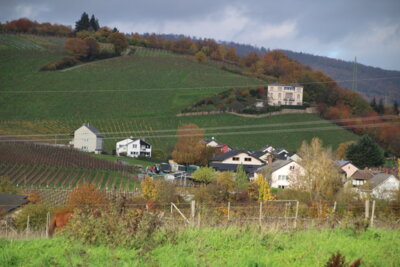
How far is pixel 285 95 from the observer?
327 feet

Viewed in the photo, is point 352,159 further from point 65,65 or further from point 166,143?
point 65,65

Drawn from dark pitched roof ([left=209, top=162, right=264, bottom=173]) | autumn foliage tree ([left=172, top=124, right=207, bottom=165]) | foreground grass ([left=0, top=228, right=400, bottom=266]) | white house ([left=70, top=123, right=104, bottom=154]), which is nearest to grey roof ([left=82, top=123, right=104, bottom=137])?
white house ([left=70, top=123, right=104, bottom=154])

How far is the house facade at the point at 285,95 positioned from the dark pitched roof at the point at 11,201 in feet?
237

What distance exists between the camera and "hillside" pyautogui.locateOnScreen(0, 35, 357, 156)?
73438mm

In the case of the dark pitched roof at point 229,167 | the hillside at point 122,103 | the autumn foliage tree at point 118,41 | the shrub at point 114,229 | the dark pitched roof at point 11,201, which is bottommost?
the dark pitched roof at point 229,167

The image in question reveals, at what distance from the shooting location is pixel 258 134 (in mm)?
86500

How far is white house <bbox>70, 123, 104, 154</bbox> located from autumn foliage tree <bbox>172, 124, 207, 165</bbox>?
9.55 meters

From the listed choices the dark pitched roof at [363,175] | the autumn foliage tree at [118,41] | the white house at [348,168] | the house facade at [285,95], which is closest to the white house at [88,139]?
the dark pitched roof at [363,175]

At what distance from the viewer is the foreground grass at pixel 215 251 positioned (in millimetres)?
8352

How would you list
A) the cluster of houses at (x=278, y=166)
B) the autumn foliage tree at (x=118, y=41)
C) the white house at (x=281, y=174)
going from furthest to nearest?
1. the autumn foliage tree at (x=118, y=41)
2. the white house at (x=281, y=174)
3. the cluster of houses at (x=278, y=166)

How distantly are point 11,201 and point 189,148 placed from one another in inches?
1565

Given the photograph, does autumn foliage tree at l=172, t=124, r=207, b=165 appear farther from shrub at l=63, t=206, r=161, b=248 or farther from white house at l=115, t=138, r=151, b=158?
shrub at l=63, t=206, r=161, b=248

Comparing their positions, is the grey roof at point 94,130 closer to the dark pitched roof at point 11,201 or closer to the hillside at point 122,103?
the hillside at point 122,103

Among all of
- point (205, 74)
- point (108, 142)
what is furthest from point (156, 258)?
point (205, 74)
